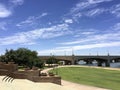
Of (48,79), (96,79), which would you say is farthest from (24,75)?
(96,79)

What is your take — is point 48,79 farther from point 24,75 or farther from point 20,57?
point 20,57

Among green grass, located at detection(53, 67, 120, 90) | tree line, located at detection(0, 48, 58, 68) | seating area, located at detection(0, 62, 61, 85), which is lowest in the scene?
green grass, located at detection(53, 67, 120, 90)

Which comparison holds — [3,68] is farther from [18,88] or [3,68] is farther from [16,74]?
[18,88]

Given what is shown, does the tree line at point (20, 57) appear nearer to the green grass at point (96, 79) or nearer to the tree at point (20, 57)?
the tree at point (20, 57)

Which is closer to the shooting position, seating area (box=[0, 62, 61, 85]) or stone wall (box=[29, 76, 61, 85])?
seating area (box=[0, 62, 61, 85])

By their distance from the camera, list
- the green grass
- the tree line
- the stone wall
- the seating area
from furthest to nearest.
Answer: the tree line < the green grass < the stone wall < the seating area

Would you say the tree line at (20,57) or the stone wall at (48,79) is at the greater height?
the tree line at (20,57)

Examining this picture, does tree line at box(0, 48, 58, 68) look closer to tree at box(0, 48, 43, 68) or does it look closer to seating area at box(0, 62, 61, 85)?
tree at box(0, 48, 43, 68)

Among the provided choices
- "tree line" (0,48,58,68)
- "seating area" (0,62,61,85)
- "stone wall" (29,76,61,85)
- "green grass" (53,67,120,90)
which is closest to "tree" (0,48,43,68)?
"tree line" (0,48,58,68)

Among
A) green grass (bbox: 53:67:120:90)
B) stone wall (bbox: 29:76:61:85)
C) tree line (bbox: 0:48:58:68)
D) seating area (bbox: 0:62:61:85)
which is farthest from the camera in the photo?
tree line (bbox: 0:48:58:68)

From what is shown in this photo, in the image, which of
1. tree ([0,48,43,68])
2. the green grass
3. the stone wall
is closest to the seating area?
the stone wall

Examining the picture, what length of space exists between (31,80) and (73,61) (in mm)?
129293

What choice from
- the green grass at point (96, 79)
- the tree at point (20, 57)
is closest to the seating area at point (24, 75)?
the green grass at point (96, 79)

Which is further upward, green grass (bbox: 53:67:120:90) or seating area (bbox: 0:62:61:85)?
seating area (bbox: 0:62:61:85)
